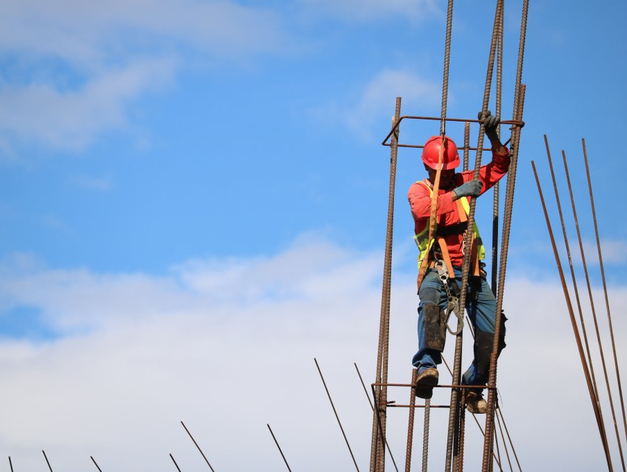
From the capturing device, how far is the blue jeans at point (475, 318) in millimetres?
10656

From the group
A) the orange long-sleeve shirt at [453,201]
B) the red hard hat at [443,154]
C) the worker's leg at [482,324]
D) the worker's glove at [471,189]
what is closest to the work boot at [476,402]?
the worker's leg at [482,324]

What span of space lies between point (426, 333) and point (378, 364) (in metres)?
0.74

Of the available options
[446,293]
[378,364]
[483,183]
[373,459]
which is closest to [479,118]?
[483,183]

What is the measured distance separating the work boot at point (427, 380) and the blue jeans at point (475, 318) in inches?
4.6

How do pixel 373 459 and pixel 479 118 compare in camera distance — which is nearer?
pixel 479 118

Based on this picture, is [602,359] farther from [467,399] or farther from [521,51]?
[521,51]

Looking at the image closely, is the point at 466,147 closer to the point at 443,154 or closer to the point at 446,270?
the point at 443,154

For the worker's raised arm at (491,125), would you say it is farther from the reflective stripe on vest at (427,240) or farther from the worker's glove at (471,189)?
the reflective stripe on vest at (427,240)

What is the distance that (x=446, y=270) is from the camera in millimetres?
10711

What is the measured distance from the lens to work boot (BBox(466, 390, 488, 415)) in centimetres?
1091

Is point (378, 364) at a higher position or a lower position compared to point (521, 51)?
lower

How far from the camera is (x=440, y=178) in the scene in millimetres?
10906

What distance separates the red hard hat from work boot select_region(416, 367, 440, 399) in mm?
2115

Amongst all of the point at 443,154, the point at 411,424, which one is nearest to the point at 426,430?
the point at 411,424
